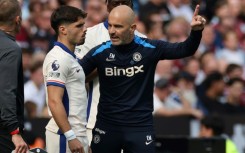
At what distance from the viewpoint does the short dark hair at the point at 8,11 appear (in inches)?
320

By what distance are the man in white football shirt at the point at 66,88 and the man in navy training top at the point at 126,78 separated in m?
0.38

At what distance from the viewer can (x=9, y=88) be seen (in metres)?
7.84

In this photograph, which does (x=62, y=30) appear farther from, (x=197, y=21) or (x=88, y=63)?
(x=197, y=21)

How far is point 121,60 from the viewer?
28.7ft

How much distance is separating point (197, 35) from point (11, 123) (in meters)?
2.00

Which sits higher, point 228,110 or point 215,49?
point 215,49

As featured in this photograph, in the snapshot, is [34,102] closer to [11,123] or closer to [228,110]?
[228,110]

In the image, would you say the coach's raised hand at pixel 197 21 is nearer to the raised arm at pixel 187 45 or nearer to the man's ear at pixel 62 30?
the raised arm at pixel 187 45

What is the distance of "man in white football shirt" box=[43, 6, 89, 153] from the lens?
819 cm

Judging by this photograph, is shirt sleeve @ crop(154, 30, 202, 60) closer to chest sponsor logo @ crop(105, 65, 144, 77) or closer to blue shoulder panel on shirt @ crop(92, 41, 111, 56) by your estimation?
chest sponsor logo @ crop(105, 65, 144, 77)

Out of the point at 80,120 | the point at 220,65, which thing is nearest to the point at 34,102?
the point at 220,65

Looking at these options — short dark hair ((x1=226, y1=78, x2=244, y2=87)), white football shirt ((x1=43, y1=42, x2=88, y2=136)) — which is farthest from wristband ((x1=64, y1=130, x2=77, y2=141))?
short dark hair ((x1=226, y1=78, x2=244, y2=87))

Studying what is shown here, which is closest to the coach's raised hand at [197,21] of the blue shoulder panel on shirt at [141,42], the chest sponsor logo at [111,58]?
the blue shoulder panel on shirt at [141,42]

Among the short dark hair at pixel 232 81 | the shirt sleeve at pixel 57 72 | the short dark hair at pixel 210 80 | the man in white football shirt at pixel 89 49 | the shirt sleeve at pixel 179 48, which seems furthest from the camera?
the short dark hair at pixel 232 81
